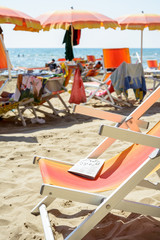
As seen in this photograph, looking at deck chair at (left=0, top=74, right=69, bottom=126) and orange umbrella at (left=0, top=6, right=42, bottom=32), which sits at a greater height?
orange umbrella at (left=0, top=6, right=42, bottom=32)

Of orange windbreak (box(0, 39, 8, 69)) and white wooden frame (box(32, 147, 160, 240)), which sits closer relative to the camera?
white wooden frame (box(32, 147, 160, 240))

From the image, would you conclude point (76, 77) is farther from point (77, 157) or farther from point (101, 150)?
point (101, 150)

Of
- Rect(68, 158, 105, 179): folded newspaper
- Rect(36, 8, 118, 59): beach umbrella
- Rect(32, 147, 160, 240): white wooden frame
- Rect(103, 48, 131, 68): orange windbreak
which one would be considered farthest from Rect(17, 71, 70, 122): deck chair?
Rect(32, 147, 160, 240): white wooden frame

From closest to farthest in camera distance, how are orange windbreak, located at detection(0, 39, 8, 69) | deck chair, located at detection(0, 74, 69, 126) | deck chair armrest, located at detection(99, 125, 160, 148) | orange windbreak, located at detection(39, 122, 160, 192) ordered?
deck chair armrest, located at detection(99, 125, 160, 148) → orange windbreak, located at detection(39, 122, 160, 192) → deck chair, located at detection(0, 74, 69, 126) → orange windbreak, located at detection(0, 39, 8, 69)

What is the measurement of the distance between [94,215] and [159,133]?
0.79 meters

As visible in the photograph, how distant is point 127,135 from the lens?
5.55 ft

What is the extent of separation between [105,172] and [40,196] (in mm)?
720

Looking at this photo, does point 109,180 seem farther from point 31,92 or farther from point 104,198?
point 31,92

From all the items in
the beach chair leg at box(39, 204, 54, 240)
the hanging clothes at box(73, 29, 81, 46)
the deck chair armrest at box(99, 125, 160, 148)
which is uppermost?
the hanging clothes at box(73, 29, 81, 46)

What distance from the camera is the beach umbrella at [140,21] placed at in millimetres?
8148

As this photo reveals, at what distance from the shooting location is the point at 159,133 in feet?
7.29

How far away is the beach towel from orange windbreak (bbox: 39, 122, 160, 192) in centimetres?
447

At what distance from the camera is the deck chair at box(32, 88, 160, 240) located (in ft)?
5.66

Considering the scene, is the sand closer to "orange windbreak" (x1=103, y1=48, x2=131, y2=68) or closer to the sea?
"orange windbreak" (x1=103, y1=48, x2=131, y2=68)
